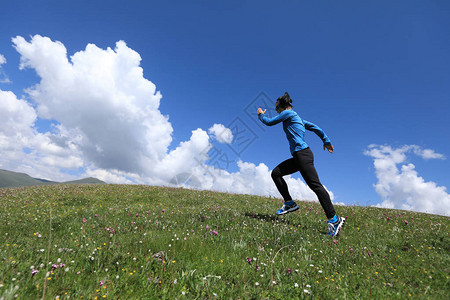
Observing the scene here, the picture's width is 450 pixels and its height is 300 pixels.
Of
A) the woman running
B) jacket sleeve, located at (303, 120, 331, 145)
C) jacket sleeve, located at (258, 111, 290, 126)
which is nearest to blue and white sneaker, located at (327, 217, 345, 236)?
the woman running

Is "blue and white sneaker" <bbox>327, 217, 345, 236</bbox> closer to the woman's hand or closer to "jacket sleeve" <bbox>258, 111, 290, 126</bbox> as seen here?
the woman's hand

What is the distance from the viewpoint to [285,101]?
6.92 meters

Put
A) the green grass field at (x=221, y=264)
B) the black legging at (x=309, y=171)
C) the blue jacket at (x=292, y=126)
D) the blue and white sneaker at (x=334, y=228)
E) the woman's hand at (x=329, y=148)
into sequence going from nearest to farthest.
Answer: the green grass field at (x=221, y=264) < the blue and white sneaker at (x=334, y=228) < the black legging at (x=309, y=171) < the blue jacket at (x=292, y=126) < the woman's hand at (x=329, y=148)

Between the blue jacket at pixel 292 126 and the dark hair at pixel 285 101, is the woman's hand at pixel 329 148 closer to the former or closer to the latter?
the blue jacket at pixel 292 126

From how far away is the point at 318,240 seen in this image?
518 cm

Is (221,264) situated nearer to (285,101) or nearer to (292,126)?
(292,126)

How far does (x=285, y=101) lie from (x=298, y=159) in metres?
2.03

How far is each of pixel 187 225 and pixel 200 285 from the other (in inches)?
121

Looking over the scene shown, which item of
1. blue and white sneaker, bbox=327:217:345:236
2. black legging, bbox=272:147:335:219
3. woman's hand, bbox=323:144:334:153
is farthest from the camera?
woman's hand, bbox=323:144:334:153

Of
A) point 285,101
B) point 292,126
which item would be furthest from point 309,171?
point 285,101

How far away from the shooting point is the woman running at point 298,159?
589cm

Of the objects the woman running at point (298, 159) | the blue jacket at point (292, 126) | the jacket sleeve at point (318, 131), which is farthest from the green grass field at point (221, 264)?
the jacket sleeve at point (318, 131)

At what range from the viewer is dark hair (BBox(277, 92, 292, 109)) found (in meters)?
6.91

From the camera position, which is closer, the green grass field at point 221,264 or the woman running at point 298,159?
the green grass field at point 221,264
